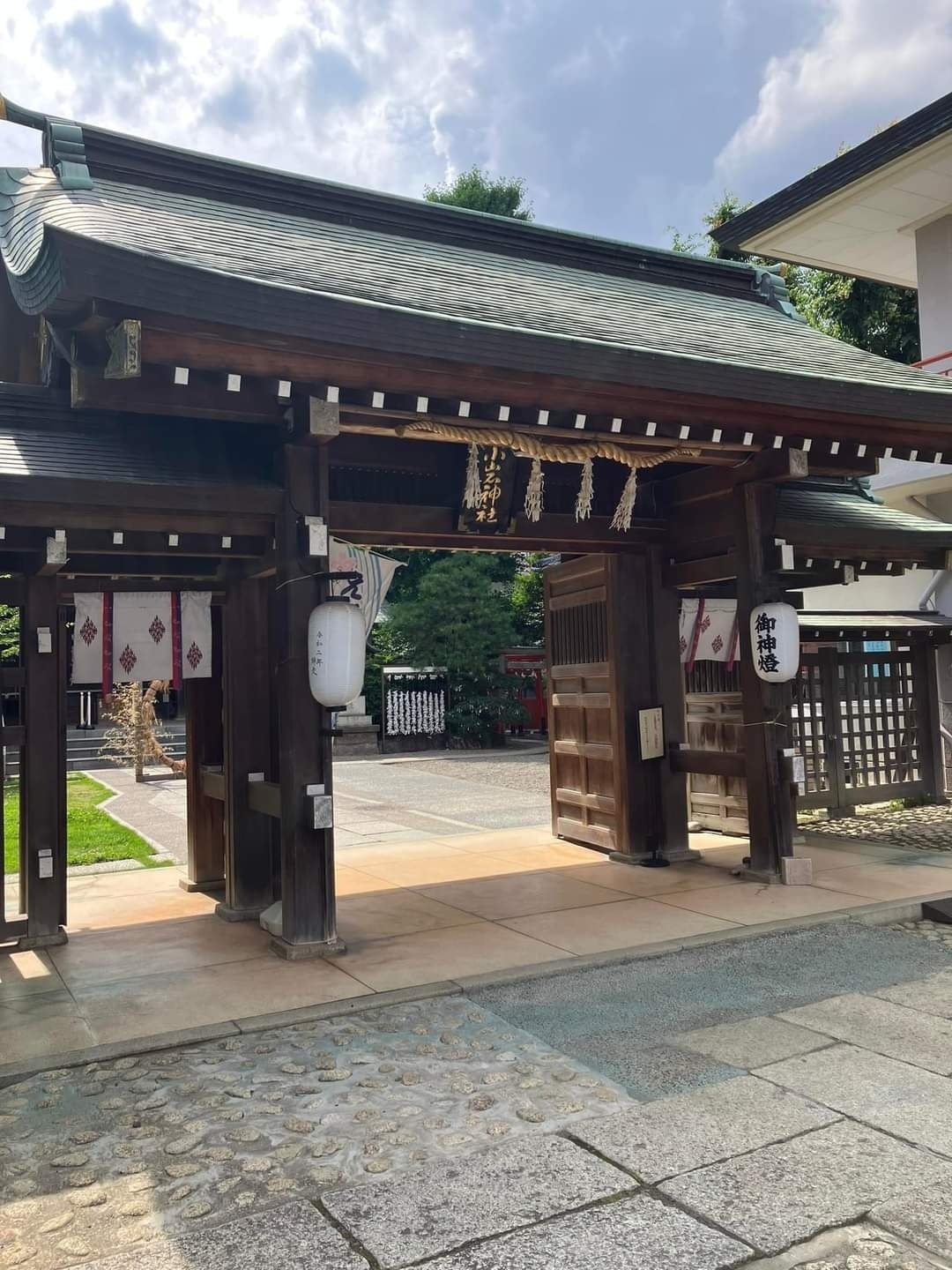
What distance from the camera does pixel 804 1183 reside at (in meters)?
3.12

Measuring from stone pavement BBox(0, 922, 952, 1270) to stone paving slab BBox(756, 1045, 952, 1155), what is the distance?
0.01m

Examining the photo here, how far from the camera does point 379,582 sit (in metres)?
7.48

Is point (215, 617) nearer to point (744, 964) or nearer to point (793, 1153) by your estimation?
point (744, 964)

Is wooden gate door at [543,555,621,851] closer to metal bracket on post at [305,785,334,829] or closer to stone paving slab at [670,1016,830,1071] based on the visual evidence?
metal bracket on post at [305,785,334,829]

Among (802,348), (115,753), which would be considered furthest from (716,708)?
(115,753)

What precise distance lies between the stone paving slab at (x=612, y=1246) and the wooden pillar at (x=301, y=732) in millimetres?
3370

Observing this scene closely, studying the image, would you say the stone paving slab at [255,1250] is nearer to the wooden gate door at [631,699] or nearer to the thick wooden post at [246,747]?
the thick wooden post at [246,747]

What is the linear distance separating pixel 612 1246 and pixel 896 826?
898 centimetres

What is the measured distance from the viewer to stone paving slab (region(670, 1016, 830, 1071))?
4254 mm

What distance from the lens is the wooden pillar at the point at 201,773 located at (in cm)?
780

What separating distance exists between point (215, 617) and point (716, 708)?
18.1 feet

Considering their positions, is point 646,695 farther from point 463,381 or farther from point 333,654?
point 463,381

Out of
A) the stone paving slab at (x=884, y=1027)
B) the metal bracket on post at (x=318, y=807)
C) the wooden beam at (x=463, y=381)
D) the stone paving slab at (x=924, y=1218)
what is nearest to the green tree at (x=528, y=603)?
the wooden beam at (x=463, y=381)

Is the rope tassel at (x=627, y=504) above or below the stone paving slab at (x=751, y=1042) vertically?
above
